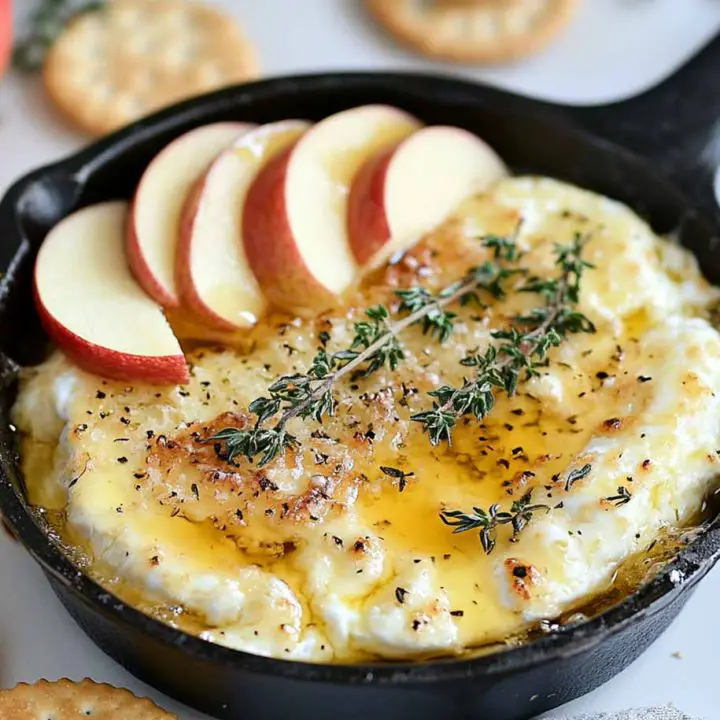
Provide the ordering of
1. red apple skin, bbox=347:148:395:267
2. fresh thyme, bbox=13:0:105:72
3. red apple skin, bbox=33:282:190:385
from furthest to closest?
1. fresh thyme, bbox=13:0:105:72
2. red apple skin, bbox=347:148:395:267
3. red apple skin, bbox=33:282:190:385

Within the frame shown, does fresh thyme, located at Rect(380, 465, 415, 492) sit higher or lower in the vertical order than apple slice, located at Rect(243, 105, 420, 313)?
lower

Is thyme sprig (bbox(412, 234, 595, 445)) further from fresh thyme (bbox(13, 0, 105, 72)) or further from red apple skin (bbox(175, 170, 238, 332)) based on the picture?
fresh thyme (bbox(13, 0, 105, 72))

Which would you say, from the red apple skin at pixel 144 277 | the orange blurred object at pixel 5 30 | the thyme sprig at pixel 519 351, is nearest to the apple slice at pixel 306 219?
the red apple skin at pixel 144 277

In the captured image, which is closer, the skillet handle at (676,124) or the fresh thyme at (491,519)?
the fresh thyme at (491,519)

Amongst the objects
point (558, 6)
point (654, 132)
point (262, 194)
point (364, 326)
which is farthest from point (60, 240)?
point (558, 6)

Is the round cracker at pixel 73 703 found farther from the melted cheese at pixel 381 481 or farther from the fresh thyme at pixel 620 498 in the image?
the fresh thyme at pixel 620 498

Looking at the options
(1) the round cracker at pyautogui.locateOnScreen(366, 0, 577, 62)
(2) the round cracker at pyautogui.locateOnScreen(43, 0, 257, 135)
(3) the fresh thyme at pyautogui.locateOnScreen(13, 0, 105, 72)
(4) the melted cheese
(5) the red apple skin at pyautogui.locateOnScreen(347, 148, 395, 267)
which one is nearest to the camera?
(4) the melted cheese

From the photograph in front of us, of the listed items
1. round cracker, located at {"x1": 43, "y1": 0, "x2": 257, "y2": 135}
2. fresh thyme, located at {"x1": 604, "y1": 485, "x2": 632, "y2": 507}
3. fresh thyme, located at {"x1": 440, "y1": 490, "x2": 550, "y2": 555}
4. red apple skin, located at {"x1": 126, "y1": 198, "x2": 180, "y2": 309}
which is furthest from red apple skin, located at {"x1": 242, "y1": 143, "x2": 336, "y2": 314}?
round cracker, located at {"x1": 43, "y1": 0, "x2": 257, "y2": 135}
